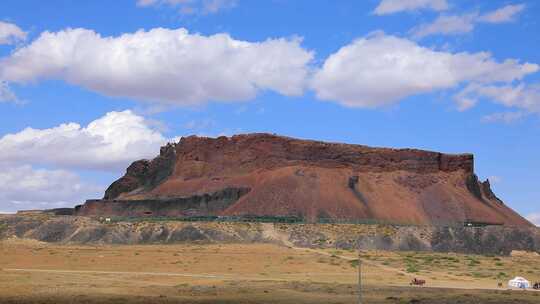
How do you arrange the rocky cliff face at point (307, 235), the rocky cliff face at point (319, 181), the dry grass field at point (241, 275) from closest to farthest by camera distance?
the dry grass field at point (241, 275) < the rocky cliff face at point (307, 235) < the rocky cliff face at point (319, 181)

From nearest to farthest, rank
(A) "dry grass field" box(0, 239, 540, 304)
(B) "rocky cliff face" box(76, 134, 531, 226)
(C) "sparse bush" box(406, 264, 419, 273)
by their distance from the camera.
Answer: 1. (A) "dry grass field" box(0, 239, 540, 304)
2. (C) "sparse bush" box(406, 264, 419, 273)
3. (B) "rocky cliff face" box(76, 134, 531, 226)

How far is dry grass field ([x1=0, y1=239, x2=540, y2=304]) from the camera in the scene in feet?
129

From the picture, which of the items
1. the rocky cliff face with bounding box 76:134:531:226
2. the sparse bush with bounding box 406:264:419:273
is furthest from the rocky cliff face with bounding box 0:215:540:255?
the sparse bush with bounding box 406:264:419:273

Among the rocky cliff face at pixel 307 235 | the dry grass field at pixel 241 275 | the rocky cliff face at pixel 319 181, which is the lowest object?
the dry grass field at pixel 241 275

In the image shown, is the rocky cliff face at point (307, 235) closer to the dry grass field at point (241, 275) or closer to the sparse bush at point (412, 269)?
the dry grass field at point (241, 275)

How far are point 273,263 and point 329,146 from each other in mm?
65796

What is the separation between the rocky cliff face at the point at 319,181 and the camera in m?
114

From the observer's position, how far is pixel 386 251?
267ft

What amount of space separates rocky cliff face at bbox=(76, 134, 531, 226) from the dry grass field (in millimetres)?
32778

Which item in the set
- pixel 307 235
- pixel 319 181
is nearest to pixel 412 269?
pixel 307 235

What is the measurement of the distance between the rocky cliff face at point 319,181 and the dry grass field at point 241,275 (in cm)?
3278

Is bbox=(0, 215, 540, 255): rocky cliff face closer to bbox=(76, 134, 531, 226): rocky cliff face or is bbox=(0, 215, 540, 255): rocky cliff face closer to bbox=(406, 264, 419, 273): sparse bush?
bbox=(76, 134, 531, 226): rocky cliff face

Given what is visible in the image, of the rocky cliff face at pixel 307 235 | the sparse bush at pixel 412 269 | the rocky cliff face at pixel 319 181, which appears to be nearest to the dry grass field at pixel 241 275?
the sparse bush at pixel 412 269

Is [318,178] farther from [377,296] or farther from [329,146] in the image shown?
[377,296]
